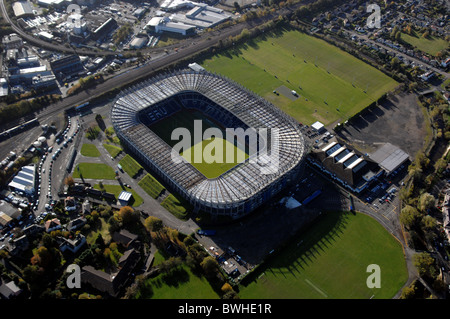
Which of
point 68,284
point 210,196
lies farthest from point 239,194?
point 68,284

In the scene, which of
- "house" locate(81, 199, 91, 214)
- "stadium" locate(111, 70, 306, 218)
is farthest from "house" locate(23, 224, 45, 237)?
"stadium" locate(111, 70, 306, 218)

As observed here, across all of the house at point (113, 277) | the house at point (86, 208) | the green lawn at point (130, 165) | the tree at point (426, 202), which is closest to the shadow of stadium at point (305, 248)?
the tree at point (426, 202)

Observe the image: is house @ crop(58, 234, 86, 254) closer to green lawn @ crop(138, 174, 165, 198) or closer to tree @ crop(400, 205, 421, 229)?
green lawn @ crop(138, 174, 165, 198)

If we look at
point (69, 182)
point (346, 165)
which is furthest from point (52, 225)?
point (346, 165)

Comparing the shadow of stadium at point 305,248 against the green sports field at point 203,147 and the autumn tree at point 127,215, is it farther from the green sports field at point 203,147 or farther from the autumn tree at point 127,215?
the autumn tree at point 127,215
